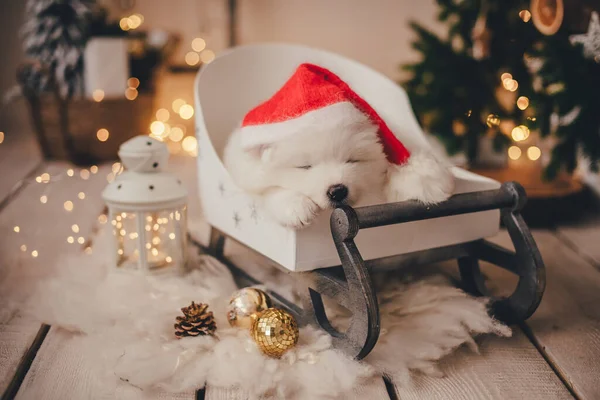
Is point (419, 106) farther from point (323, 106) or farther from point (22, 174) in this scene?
point (22, 174)

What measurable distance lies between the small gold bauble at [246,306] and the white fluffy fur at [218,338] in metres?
0.02

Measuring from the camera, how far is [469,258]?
4.15 feet

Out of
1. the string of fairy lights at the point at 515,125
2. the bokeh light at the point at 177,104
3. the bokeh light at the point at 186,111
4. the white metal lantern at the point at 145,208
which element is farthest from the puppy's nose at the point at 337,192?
the bokeh light at the point at 177,104

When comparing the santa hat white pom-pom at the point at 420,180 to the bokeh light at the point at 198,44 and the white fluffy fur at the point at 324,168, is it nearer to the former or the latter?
the white fluffy fur at the point at 324,168

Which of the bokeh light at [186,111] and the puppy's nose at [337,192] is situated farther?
the bokeh light at [186,111]

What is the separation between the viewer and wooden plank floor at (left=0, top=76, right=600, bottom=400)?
0.93 metres

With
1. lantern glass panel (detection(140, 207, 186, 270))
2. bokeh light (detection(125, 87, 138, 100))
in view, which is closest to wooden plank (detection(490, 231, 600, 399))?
lantern glass panel (detection(140, 207, 186, 270))

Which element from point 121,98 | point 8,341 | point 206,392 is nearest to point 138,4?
point 121,98

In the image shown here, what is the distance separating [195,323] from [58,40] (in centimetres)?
171

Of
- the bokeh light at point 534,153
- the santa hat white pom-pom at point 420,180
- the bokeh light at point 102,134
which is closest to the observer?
the santa hat white pom-pom at point 420,180

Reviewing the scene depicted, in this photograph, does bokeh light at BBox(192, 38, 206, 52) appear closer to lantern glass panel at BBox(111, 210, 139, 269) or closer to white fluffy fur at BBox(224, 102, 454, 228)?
lantern glass panel at BBox(111, 210, 139, 269)

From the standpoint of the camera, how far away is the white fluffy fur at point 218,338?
936 millimetres

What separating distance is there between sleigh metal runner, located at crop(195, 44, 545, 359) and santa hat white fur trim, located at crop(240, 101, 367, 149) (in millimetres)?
146

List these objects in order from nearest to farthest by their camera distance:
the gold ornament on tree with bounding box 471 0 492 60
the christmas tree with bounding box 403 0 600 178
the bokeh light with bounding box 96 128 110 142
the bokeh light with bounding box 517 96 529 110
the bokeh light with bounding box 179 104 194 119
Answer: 1. the christmas tree with bounding box 403 0 600 178
2. the bokeh light with bounding box 517 96 529 110
3. the gold ornament on tree with bounding box 471 0 492 60
4. the bokeh light with bounding box 96 128 110 142
5. the bokeh light with bounding box 179 104 194 119
